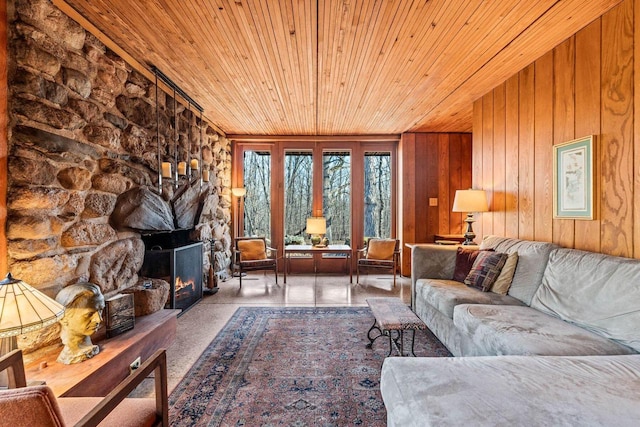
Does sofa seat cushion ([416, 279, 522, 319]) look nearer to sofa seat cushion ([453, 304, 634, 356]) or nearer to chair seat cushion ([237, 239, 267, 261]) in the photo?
sofa seat cushion ([453, 304, 634, 356])

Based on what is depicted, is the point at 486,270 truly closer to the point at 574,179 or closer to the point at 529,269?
the point at 529,269

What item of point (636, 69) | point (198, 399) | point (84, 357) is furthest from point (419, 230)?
point (84, 357)

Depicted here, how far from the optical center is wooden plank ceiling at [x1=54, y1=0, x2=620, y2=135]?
6.72 ft

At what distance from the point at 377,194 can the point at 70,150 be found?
4693 mm

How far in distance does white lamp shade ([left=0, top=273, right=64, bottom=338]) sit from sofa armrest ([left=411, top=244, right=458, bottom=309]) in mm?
3034

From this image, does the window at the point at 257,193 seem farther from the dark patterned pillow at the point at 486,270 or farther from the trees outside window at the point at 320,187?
the dark patterned pillow at the point at 486,270

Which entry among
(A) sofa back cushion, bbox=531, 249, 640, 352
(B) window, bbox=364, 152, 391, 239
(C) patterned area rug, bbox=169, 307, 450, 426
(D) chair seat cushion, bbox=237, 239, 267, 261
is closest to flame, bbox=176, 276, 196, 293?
(C) patterned area rug, bbox=169, 307, 450, 426

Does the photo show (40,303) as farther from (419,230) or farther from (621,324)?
(419,230)

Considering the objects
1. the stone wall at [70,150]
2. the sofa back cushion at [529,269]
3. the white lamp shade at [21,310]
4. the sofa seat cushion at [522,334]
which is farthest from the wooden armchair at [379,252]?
the white lamp shade at [21,310]

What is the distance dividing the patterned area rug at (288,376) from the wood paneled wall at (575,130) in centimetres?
158

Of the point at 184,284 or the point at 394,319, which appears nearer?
the point at 394,319

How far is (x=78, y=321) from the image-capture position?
1670 millimetres

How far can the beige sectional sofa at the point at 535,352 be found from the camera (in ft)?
3.46

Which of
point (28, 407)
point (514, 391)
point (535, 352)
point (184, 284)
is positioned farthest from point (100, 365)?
point (535, 352)
